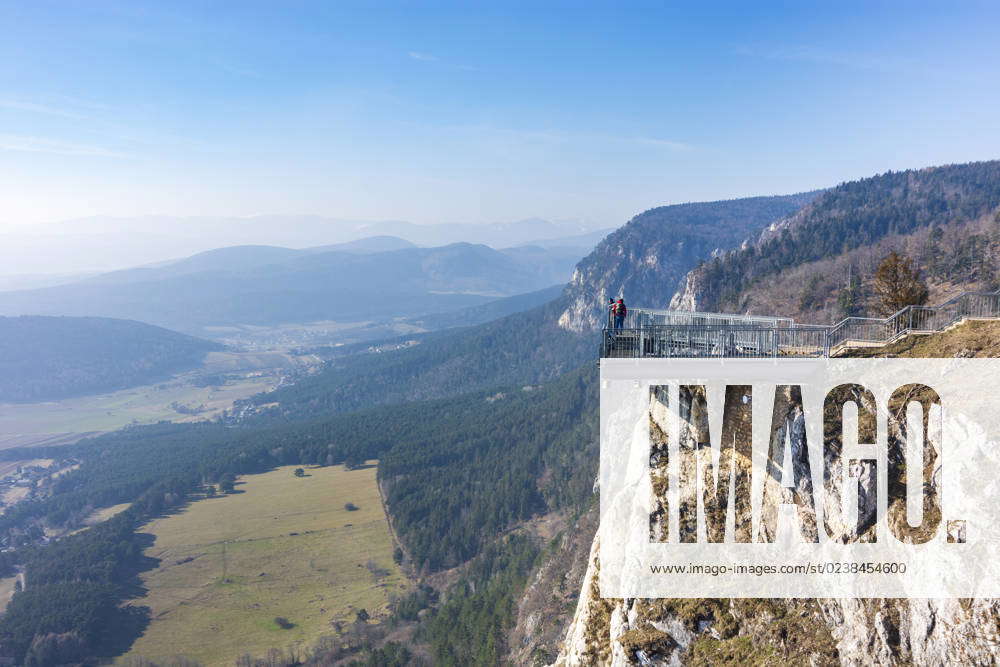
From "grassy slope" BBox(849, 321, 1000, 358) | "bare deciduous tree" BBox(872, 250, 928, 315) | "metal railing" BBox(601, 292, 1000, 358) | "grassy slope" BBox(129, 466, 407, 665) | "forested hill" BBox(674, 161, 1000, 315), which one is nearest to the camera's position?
"grassy slope" BBox(849, 321, 1000, 358)

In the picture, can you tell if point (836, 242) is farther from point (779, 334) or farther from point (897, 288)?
point (779, 334)

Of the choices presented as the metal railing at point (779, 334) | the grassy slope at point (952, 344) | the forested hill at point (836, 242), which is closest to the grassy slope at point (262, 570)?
the metal railing at point (779, 334)

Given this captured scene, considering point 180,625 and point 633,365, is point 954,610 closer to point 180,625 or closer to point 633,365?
point 633,365

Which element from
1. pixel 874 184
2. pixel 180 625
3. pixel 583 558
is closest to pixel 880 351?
pixel 583 558

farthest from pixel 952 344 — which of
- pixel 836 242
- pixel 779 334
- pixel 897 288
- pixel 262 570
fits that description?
pixel 836 242

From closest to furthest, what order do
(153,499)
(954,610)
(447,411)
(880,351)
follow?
(954,610), (880,351), (153,499), (447,411)

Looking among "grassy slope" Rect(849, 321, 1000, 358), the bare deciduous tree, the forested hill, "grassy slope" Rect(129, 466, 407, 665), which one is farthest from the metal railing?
"grassy slope" Rect(129, 466, 407, 665)

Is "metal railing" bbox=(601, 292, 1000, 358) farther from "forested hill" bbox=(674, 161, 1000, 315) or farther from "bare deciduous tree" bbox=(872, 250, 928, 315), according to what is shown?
"forested hill" bbox=(674, 161, 1000, 315)
